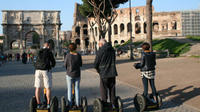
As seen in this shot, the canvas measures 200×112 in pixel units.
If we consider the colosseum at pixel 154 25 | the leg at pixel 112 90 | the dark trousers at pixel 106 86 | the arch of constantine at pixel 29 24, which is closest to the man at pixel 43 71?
the dark trousers at pixel 106 86

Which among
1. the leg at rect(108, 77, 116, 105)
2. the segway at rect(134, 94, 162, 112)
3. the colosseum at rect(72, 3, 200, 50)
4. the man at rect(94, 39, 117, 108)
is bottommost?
the segway at rect(134, 94, 162, 112)

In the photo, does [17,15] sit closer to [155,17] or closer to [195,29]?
[155,17]

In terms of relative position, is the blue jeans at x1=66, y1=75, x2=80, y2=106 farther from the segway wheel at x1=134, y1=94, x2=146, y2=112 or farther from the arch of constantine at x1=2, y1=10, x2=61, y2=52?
the arch of constantine at x1=2, y1=10, x2=61, y2=52

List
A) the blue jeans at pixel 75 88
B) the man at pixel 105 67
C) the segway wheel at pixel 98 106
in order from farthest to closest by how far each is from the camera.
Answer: the blue jeans at pixel 75 88
the man at pixel 105 67
the segway wheel at pixel 98 106

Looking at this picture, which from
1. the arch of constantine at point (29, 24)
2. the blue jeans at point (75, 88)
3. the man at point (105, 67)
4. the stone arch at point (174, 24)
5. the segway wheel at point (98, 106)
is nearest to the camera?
the segway wheel at point (98, 106)

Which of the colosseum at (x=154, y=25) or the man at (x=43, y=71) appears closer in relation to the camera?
the man at (x=43, y=71)

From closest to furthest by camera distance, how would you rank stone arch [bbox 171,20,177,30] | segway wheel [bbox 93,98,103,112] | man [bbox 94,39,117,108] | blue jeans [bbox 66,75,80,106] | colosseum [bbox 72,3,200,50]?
segway wheel [bbox 93,98,103,112]
man [bbox 94,39,117,108]
blue jeans [bbox 66,75,80,106]
colosseum [bbox 72,3,200,50]
stone arch [bbox 171,20,177,30]

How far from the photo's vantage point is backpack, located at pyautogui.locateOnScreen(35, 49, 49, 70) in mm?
4535

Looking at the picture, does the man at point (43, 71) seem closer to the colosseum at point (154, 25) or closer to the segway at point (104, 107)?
the segway at point (104, 107)

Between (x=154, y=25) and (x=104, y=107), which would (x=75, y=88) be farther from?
(x=154, y=25)

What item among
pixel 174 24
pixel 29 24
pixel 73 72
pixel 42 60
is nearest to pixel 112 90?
pixel 73 72

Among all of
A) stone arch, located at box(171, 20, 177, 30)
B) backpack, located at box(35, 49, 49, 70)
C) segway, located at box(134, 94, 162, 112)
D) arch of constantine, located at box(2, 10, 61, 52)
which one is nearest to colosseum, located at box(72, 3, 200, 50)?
stone arch, located at box(171, 20, 177, 30)

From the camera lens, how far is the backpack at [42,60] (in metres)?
4.54

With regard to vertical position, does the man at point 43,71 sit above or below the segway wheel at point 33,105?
above
